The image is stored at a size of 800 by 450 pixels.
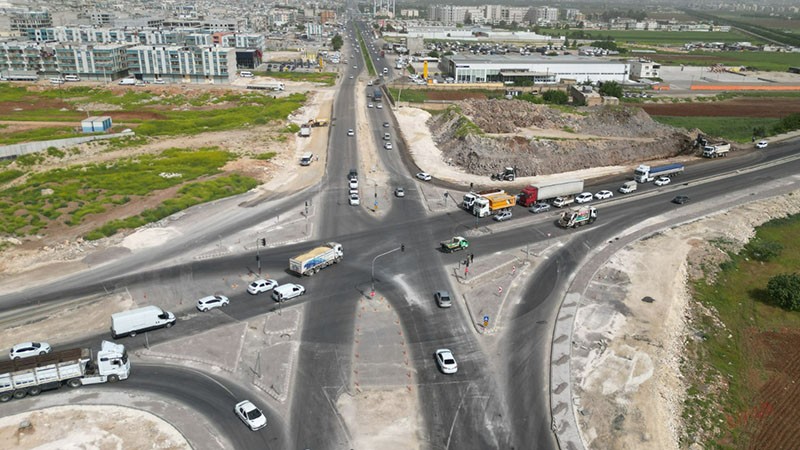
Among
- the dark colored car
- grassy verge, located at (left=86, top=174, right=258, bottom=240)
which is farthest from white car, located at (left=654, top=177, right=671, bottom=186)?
grassy verge, located at (left=86, top=174, right=258, bottom=240)

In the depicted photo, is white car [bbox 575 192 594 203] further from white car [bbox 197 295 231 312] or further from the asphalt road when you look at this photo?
white car [bbox 197 295 231 312]

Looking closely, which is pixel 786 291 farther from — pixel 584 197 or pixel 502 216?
pixel 502 216

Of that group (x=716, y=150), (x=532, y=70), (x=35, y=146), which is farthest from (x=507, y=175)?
(x=532, y=70)

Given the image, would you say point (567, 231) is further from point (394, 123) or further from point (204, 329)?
point (394, 123)

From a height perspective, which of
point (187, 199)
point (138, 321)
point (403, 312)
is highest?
point (187, 199)

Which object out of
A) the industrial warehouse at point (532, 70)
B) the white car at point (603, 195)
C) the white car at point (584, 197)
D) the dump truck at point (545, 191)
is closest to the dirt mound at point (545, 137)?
the dump truck at point (545, 191)

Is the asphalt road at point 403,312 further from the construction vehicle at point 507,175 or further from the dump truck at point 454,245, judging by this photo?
the construction vehicle at point 507,175

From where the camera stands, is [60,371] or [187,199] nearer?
[60,371]
